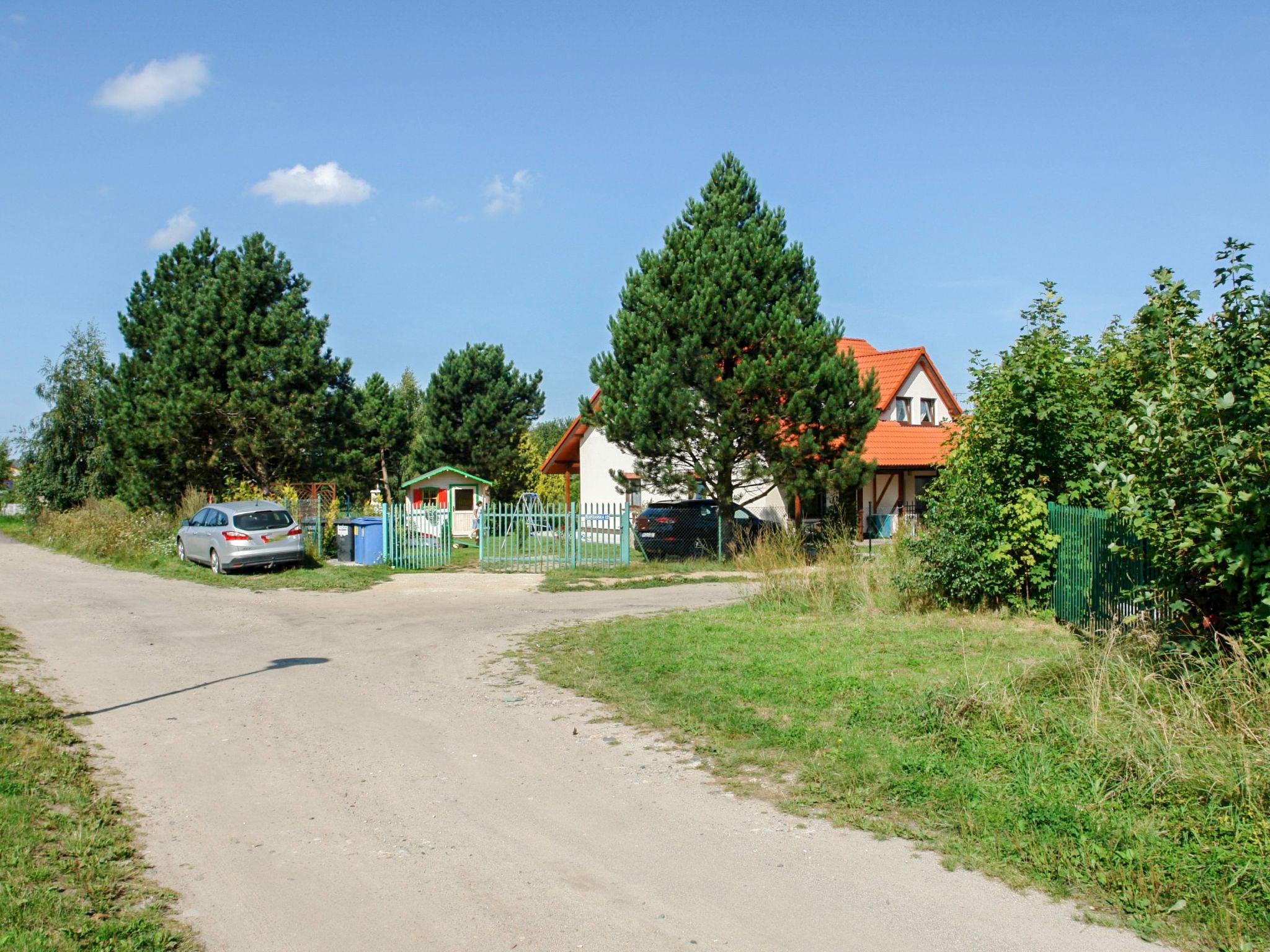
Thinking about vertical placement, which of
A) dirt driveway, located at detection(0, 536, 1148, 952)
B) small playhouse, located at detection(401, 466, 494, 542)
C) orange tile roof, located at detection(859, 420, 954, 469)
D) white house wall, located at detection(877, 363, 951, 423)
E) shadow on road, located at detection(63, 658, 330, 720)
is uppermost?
white house wall, located at detection(877, 363, 951, 423)

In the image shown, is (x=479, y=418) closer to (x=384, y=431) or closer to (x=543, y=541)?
(x=384, y=431)

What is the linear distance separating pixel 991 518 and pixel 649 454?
1058 centimetres

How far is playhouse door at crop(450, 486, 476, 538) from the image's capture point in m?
34.4

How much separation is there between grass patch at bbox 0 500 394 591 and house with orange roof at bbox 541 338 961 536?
12553 millimetres

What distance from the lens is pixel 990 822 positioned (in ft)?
18.3

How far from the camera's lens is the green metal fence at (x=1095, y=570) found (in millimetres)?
10914

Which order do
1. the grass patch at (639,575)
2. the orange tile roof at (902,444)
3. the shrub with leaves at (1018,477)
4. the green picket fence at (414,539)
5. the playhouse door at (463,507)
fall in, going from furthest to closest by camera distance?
the playhouse door at (463,507) < the orange tile roof at (902,444) < the green picket fence at (414,539) < the grass patch at (639,575) < the shrub with leaves at (1018,477)

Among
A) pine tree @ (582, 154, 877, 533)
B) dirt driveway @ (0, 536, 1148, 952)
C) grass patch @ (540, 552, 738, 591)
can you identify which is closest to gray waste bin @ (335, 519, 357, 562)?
grass patch @ (540, 552, 738, 591)

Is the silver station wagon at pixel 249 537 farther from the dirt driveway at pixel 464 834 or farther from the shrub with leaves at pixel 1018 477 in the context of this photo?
the shrub with leaves at pixel 1018 477

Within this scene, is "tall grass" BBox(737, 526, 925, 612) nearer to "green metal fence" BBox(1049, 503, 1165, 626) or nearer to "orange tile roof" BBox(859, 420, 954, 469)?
"green metal fence" BBox(1049, 503, 1165, 626)

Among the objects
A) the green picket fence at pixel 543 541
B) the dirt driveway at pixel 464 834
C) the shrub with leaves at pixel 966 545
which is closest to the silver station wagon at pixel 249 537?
the green picket fence at pixel 543 541

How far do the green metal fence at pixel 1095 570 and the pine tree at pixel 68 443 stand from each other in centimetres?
3939

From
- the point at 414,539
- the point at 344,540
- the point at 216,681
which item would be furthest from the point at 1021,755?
the point at 344,540

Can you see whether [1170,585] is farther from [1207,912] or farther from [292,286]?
[292,286]
